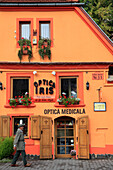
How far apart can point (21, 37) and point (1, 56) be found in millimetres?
1444

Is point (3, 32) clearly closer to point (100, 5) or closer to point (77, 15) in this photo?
point (77, 15)

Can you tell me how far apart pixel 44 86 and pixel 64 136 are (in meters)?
2.75

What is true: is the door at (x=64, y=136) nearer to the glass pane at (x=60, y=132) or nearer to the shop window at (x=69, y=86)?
the glass pane at (x=60, y=132)

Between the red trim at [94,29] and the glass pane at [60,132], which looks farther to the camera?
the glass pane at [60,132]

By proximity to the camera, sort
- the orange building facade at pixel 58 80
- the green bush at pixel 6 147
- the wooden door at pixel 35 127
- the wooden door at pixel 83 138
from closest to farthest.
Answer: the green bush at pixel 6 147
the wooden door at pixel 83 138
the wooden door at pixel 35 127
the orange building facade at pixel 58 80

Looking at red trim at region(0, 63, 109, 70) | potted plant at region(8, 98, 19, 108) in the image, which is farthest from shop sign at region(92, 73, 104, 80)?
potted plant at region(8, 98, 19, 108)

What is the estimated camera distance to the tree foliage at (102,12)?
67.5ft

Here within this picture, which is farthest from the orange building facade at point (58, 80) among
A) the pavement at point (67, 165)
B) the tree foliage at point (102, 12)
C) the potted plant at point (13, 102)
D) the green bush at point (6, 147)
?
the tree foliage at point (102, 12)

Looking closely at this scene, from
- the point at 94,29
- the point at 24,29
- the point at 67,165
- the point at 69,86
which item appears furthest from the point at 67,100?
the point at 24,29

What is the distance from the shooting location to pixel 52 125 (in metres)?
14.0

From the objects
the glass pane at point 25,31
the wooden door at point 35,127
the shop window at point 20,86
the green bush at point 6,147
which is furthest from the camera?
the glass pane at point 25,31

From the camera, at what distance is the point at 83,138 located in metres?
13.6

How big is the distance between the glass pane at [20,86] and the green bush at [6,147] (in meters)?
2.45

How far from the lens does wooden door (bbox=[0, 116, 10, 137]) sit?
13.8 metres
